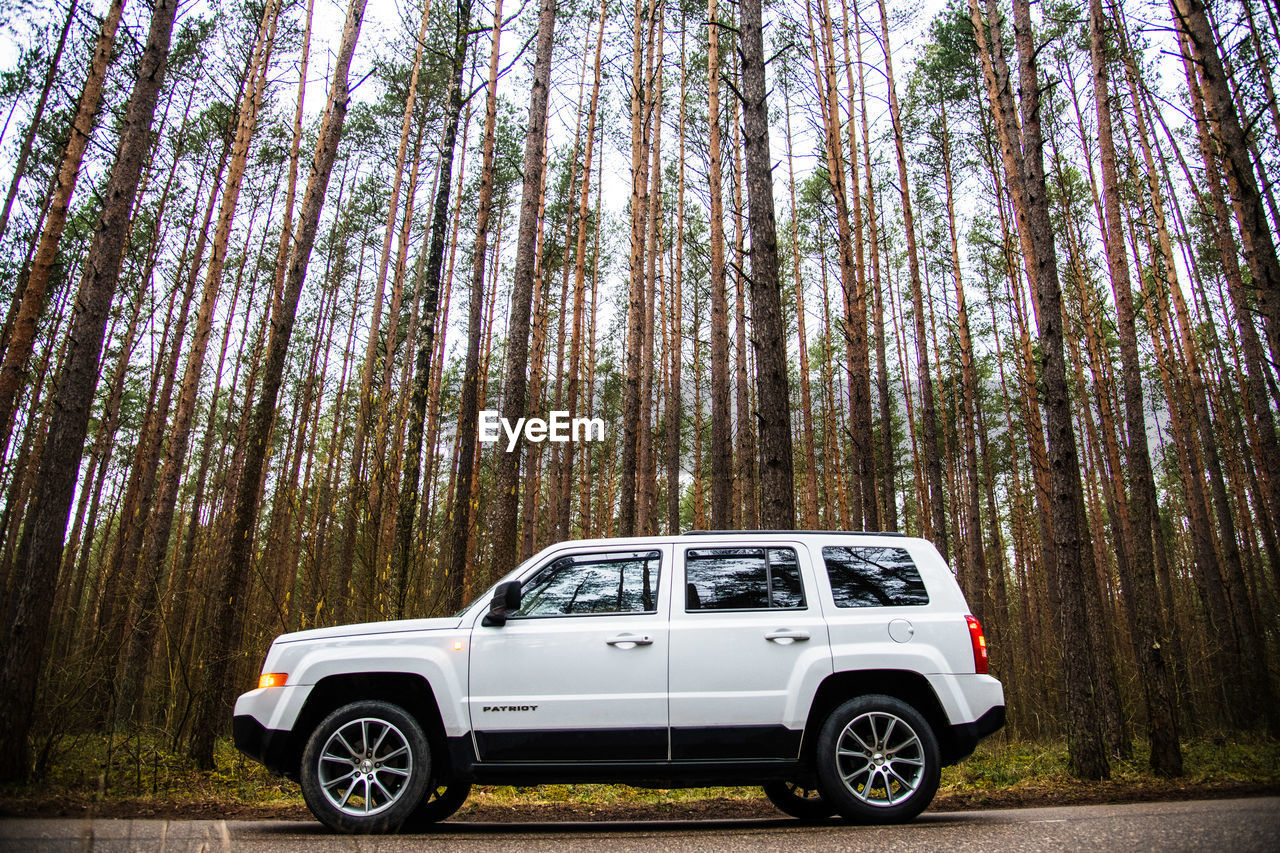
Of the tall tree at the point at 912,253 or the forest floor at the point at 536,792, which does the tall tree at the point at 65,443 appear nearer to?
the forest floor at the point at 536,792

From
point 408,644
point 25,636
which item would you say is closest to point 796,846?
point 408,644

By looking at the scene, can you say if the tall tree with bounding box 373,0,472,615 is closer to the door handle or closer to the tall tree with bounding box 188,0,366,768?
the tall tree with bounding box 188,0,366,768

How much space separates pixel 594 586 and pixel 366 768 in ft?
5.90

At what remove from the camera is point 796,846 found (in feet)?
12.7

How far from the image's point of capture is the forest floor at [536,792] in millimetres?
5688

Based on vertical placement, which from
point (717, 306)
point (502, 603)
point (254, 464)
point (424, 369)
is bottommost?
point (502, 603)

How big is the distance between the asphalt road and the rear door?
547 millimetres

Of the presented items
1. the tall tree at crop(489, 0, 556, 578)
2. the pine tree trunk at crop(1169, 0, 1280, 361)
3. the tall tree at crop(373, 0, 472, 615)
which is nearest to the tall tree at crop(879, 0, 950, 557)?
the pine tree trunk at crop(1169, 0, 1280, 361)

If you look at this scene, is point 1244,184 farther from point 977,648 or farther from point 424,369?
point 424,369

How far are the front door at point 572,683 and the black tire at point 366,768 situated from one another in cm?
43

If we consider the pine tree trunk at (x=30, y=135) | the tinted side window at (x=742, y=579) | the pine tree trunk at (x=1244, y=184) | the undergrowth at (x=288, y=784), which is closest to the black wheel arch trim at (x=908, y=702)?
the tinted side window at (x=742, y=579)

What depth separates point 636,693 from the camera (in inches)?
179

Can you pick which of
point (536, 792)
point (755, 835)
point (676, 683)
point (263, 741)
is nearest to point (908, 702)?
point (755, 835)

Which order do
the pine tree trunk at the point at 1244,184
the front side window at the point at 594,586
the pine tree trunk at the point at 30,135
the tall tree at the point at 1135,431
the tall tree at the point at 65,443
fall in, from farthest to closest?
the pine tree trunk at the point at 30,135 < the tall tree at the point at 1135,431 < the pine tree trunk at the point at 1244,184 < the tall tree at the point at 65,443 < the front side window at the point at 594,586
